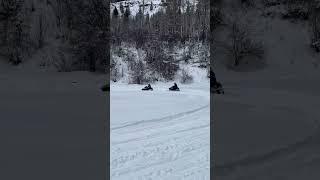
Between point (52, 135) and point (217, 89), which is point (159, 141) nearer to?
point (52, 135)

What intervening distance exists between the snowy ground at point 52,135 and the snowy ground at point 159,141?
0.26m

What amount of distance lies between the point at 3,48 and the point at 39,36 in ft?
6.76

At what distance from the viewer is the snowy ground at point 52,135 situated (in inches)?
192

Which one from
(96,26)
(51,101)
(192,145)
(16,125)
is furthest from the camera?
(96,26)

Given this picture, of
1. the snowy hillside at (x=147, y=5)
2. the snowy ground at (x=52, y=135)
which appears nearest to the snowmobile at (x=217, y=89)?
the snowy ground at (x=52, y=135)

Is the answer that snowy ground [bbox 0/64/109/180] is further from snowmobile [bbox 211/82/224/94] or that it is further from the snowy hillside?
the snowy hillside

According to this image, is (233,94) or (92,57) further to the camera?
(92,57)

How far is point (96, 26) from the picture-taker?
70.9ft

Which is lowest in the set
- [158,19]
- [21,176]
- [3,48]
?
[21,176]

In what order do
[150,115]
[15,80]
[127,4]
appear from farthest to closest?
[127,4] < [15,80] < [150,115]

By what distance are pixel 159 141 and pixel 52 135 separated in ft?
5.55

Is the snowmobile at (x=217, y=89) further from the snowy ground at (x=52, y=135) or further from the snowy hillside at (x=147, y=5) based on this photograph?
the snowy hillside at (x=147, y=5)

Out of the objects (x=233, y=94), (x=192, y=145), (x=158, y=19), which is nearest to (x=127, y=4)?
(x=158, y=19)

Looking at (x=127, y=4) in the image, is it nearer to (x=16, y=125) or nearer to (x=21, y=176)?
(x=16, y=125)
